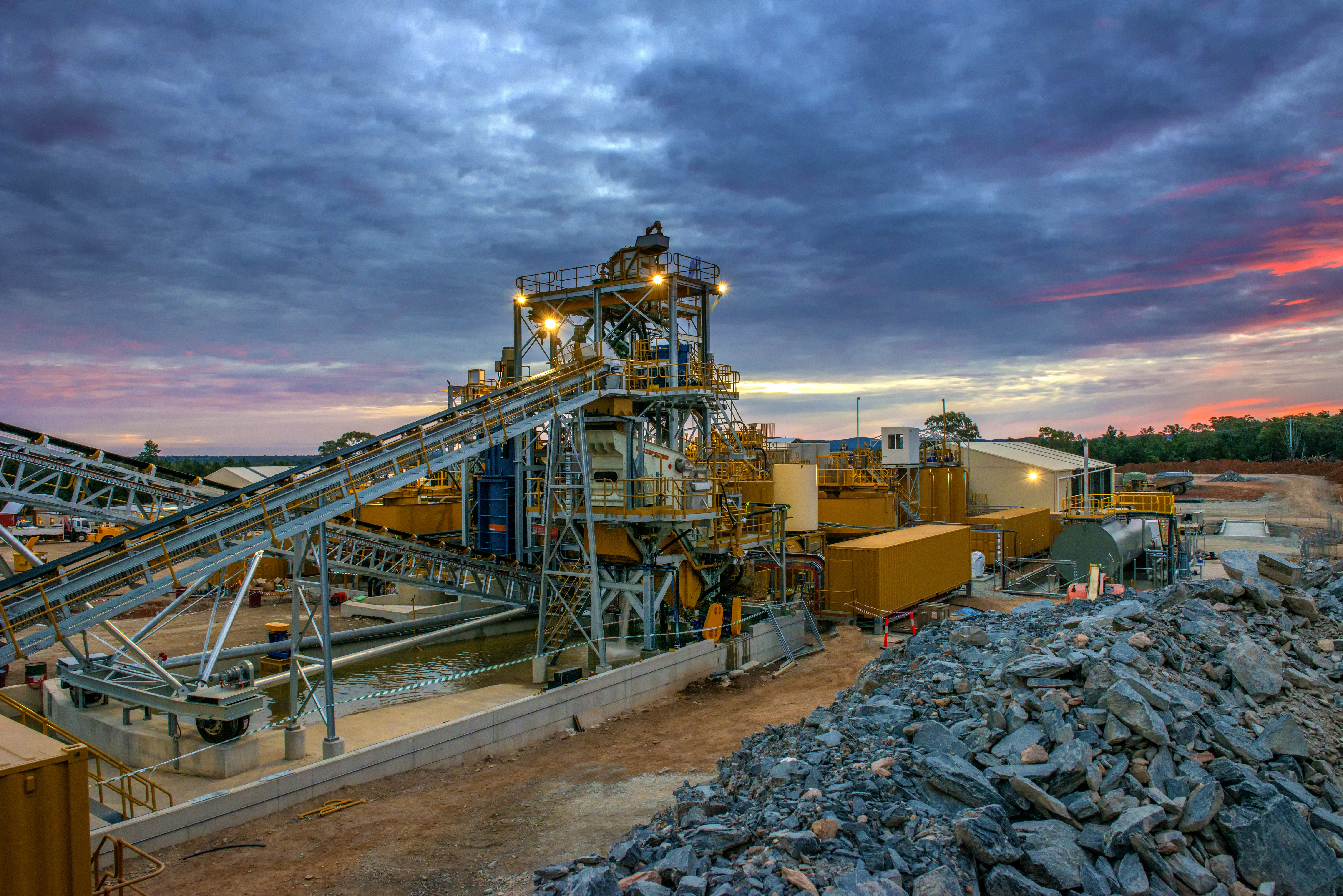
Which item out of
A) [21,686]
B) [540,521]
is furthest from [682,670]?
[21,686]

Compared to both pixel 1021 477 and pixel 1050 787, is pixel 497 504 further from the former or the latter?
pixel 1021 477

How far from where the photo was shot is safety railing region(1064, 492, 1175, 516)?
104ft

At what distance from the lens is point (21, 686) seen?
17.0 m

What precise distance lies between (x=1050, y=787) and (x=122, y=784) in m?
12.3

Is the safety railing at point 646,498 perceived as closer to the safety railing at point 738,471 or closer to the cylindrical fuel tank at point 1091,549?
the safety railing at point 738,471

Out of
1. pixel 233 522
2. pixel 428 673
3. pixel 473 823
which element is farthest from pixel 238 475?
pixel 473 823

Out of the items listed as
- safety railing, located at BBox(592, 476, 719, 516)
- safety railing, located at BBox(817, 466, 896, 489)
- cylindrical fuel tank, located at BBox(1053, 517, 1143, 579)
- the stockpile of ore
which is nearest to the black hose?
the stockpile of ore

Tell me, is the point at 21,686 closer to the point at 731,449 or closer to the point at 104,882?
the point at 104,882

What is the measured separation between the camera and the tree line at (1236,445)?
4934 inches

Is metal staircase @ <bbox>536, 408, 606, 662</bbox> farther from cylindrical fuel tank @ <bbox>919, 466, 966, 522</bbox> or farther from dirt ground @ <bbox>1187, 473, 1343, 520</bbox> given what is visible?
dirt ground @ <bbox>1187, 473, 1343, 520</bbox>

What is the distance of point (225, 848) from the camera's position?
10391 mm

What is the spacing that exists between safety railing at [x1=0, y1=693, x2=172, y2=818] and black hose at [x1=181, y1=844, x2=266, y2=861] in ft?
2.85

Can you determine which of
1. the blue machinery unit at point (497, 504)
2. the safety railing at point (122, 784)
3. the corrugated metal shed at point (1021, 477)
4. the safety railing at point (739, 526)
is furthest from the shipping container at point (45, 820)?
the corrugated metal shed at point (1021, 477)

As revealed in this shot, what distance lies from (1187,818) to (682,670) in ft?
44.2
